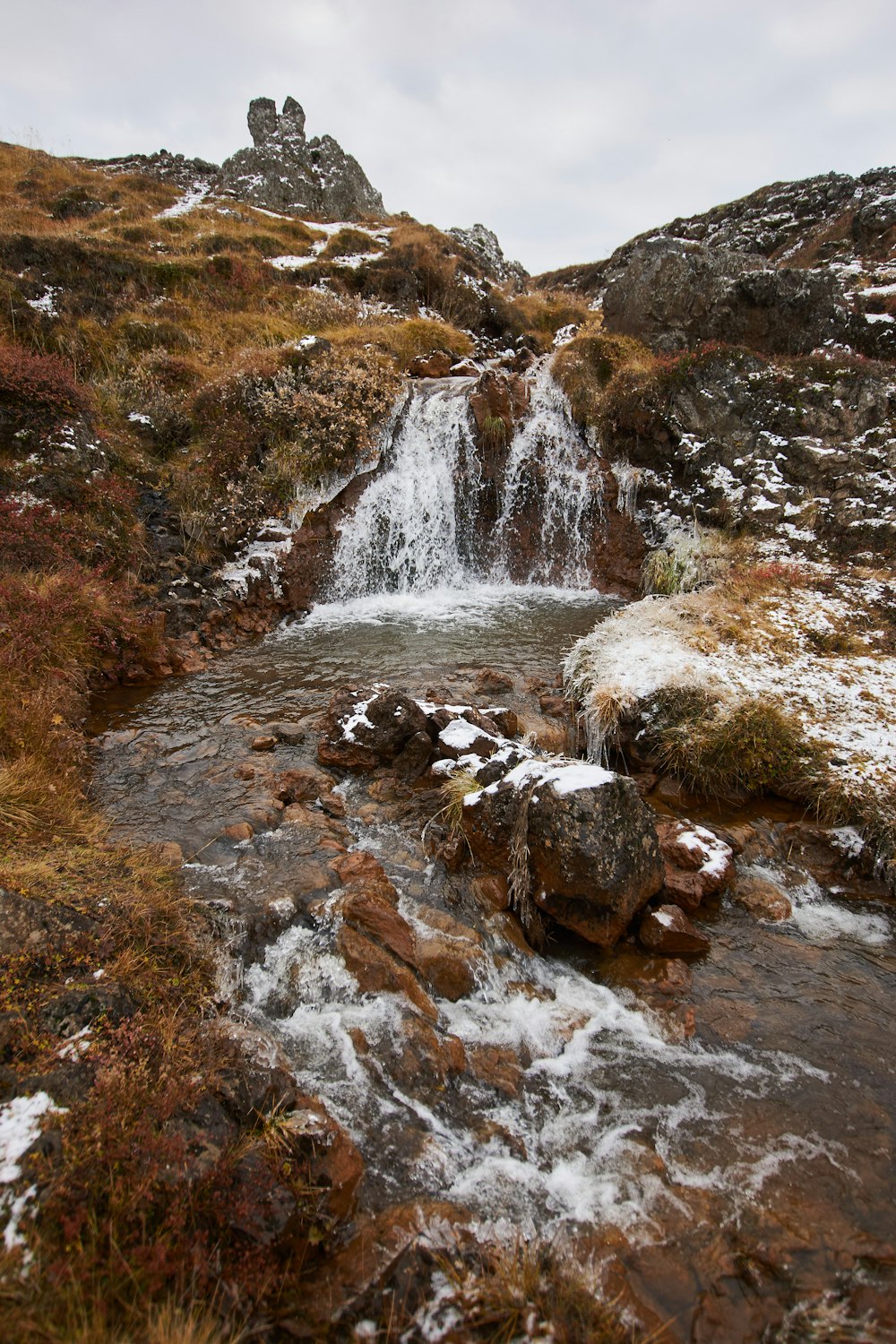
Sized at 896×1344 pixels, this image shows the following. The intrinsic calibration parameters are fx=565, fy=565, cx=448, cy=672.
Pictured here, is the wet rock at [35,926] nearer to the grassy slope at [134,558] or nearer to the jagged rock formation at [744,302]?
the grassy slope at [134,558]

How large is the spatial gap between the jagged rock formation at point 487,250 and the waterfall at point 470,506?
66.5 feet

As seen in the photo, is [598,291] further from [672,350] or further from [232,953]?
[232,953]

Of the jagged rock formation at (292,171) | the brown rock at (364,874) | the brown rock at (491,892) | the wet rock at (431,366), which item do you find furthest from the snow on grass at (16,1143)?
the jagged rock formation at (292,171)

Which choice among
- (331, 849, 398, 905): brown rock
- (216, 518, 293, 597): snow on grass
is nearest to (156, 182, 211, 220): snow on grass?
(216, 518, 293, 597): snow on grass

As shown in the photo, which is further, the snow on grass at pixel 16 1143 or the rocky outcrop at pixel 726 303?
the rocky outcrop at pixel 726 303

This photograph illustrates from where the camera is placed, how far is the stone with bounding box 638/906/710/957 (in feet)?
15.2

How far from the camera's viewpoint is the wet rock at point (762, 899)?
5.04 meters

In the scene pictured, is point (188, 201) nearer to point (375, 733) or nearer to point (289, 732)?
point (289, 732)

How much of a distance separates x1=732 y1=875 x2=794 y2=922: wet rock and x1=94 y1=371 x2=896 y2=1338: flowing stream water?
0.36 ft

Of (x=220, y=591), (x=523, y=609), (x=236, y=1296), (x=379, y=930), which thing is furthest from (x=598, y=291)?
(x=236, y=1296)

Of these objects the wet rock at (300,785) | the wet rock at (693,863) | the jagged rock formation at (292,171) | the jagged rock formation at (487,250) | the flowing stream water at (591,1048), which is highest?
the jagged rock formation at (292,171)

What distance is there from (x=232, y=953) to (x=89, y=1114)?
5.65ft

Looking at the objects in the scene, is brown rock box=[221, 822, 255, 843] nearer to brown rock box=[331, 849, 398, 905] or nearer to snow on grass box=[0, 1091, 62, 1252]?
brown rock box=[331, 849, 398, 905]

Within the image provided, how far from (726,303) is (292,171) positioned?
28399mm
